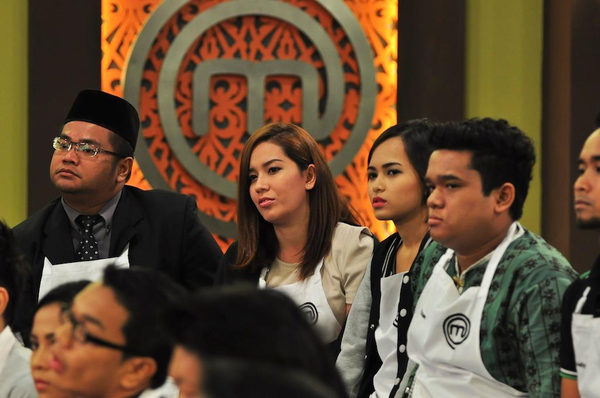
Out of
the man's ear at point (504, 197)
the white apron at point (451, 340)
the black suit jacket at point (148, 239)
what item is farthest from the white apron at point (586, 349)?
the black suit jacket at point (148, 239)

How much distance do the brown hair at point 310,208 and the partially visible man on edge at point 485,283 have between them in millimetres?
701

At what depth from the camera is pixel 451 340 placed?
2.22 m

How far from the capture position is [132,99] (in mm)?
4316

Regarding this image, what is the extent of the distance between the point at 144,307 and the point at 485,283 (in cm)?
83

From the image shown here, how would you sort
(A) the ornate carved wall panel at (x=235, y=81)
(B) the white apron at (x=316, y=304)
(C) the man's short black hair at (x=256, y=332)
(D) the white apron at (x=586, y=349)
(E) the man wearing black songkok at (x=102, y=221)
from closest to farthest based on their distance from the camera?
(C) the man's short black hair at (x=256, y=332) → (D) the white apron at (x=586, y=349) → (B) the white apron at (x=316, y=304) → (E) the man wearing black songkok at (x=102, y=221) → (A) the ornate carved wall panel at (x=235, y=81)

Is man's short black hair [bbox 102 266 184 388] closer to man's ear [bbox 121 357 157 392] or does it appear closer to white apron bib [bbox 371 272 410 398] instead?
man's ear [bbox 121 357 157 392]

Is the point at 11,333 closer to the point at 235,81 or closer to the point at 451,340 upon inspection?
the point at 451,340

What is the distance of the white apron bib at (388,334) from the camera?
262 cm

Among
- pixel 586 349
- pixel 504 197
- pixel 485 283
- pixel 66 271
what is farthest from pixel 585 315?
pixel 66 271

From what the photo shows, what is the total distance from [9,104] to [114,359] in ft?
9.44

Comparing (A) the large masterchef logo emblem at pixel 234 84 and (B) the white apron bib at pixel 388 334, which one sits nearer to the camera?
(B) the white apron bib at pixel 388 334

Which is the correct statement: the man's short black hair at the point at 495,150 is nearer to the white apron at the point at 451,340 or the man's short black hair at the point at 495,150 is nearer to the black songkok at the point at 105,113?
the white apron at the point at 451,340

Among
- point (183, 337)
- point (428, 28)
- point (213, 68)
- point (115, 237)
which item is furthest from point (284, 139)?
point (183, 337)

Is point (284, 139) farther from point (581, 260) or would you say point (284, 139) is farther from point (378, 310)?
point (581, 260)
